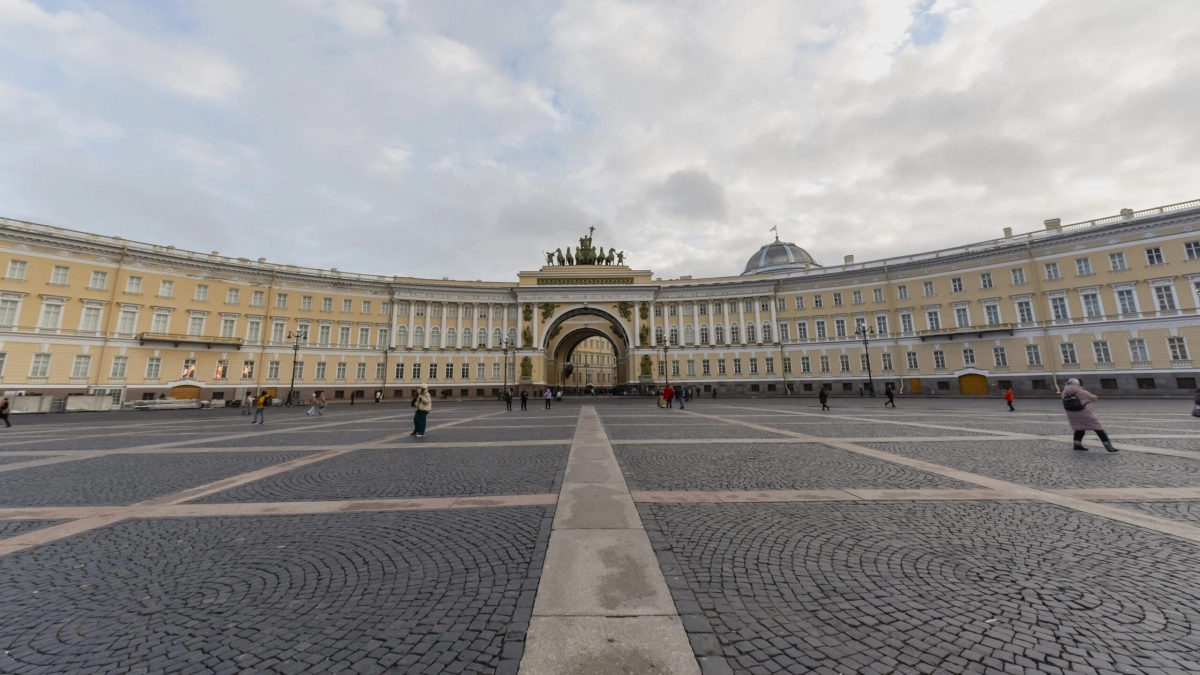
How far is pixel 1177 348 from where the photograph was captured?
104 ft

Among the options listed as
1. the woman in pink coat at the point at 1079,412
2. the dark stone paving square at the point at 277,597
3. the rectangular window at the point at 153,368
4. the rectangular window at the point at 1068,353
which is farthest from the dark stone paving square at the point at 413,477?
the rectangular window at the point at 1068,353

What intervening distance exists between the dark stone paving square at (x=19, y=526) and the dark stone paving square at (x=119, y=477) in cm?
77

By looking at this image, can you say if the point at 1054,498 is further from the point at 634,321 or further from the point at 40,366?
the point at 40,366

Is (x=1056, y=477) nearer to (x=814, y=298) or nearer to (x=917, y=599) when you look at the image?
(x=917, y=599)

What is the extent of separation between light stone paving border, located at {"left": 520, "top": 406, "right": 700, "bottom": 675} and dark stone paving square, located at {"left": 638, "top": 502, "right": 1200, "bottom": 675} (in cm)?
18

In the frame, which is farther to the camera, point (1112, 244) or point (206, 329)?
point (206, 329)

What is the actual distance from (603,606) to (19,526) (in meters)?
7.61

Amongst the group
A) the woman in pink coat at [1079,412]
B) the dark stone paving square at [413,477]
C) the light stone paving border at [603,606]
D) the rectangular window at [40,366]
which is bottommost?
the light stone paving border at [603,606]

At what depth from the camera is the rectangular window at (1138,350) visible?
32.8 m

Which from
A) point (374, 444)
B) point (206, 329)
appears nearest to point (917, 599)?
point (374, 444)

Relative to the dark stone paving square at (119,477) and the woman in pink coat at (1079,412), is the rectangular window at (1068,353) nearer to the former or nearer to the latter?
the woman in pink coat at (1079,412)

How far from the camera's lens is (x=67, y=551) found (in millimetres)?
4590

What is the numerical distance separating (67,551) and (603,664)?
240 inches

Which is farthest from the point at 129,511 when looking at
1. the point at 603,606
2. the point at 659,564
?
the point at 659,564
